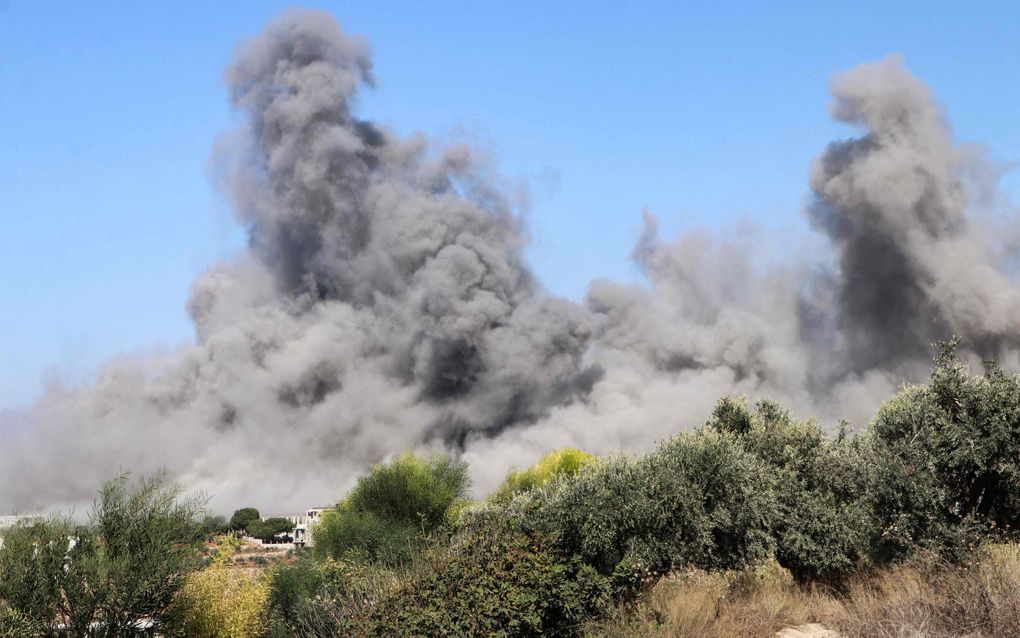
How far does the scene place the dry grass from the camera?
1095cm

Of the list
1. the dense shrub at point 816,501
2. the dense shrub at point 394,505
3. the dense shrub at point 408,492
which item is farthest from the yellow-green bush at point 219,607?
the dense shrub at point 408,492

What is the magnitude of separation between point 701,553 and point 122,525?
8.40 meters

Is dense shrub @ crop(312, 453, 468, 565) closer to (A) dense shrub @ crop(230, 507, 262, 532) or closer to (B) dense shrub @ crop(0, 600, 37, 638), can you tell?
(B) dense shrub @ crop(0, 600, 37, 638)

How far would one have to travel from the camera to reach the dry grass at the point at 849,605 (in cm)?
1095

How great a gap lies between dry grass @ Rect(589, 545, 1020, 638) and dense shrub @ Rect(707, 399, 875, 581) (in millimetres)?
519

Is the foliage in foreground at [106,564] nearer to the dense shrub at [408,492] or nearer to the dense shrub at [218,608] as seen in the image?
the dense shrub at [218,608]

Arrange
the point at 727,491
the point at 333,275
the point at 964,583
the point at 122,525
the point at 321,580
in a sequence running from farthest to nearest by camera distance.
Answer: the point at 333,275
the point at 321,580
the point at 727,491
the point at 122,525
the point at 964,583

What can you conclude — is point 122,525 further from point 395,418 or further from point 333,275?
point 333,275

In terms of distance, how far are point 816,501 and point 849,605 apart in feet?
8.25

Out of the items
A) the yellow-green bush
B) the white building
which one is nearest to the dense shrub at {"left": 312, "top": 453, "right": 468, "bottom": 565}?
the yellow-green bush

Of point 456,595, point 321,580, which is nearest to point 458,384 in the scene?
point 321,580

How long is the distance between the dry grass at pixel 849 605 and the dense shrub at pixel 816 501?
0.52m

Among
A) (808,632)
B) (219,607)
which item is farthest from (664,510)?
(219,607)

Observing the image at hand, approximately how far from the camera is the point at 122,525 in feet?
46.9
